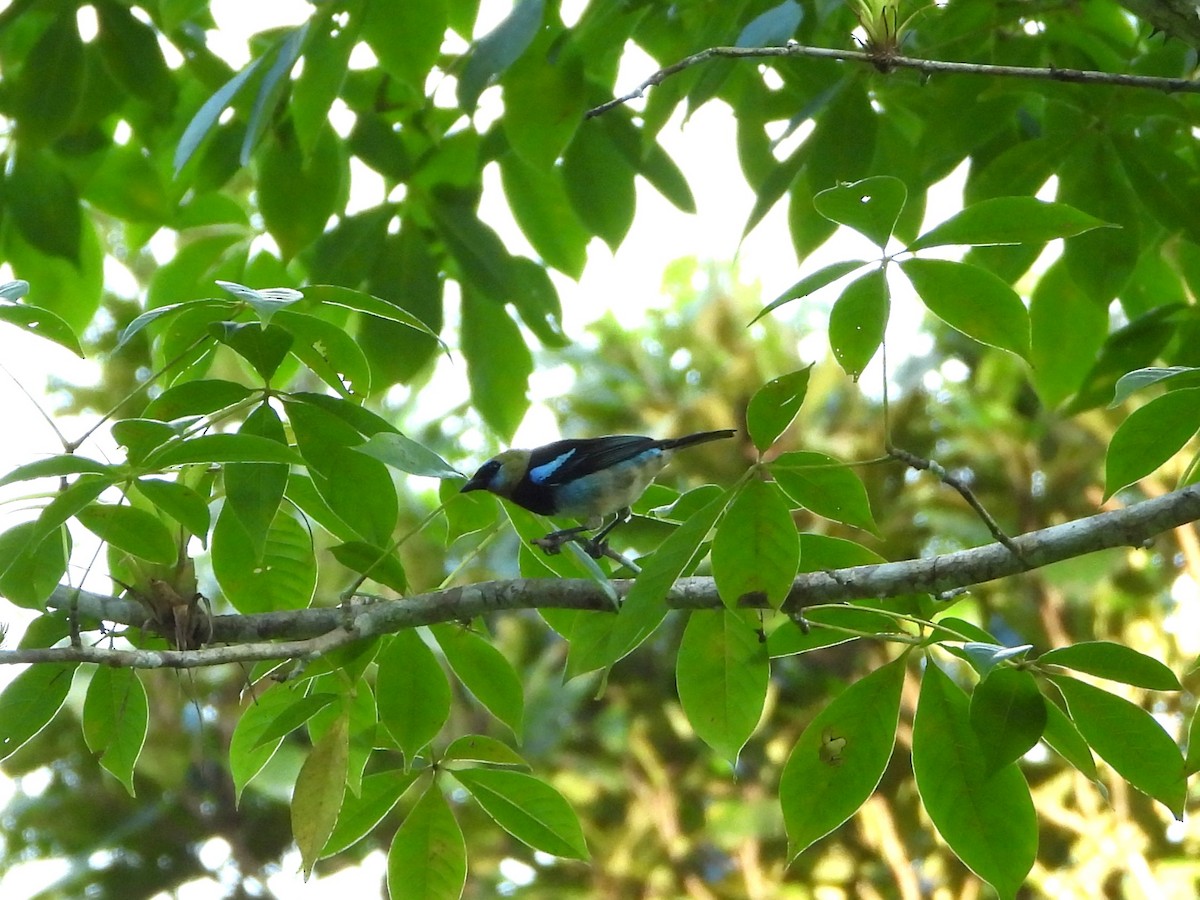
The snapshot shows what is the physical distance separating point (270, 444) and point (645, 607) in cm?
54

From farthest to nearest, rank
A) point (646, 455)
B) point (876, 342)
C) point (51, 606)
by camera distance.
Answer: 1. point (646, 455)
2. point (51, 606)
3. point (876, 342)

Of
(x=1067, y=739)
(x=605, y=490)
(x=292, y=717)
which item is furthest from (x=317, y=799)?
(x=605, y=490)

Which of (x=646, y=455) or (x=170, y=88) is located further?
(x=646, y=455)

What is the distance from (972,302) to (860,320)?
16cm

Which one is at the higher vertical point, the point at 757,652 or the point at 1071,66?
the point at 1071,66

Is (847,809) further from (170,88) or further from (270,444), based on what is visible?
(170,88)

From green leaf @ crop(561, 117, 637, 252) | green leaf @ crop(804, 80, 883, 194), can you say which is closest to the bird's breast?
green leaf @ crop(561, 117, 637, 252)

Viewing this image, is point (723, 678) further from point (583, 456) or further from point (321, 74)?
point (583, 456)

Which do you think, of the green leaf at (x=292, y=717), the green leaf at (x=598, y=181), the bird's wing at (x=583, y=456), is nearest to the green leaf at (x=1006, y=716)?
the green leaf at (x=292, y=717)

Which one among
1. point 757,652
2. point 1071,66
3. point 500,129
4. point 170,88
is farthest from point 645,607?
point 170,88

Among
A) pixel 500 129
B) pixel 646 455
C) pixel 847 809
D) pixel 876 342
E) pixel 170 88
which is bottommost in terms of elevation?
pixel 847 809

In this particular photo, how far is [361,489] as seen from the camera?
1.89 m

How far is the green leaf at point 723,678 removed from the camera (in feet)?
6.24

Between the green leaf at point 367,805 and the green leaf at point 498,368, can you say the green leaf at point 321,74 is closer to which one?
the green leaf at point 498,368
